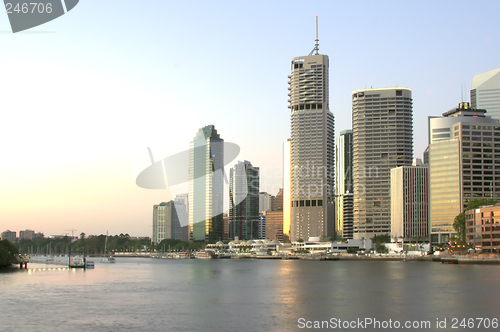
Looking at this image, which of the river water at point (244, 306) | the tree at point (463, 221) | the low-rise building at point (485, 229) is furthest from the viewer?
the tree at point (463, 221)

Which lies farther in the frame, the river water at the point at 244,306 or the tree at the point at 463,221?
the tree at the point at 463,221

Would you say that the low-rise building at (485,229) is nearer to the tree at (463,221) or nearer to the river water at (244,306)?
the tree at (463,221)

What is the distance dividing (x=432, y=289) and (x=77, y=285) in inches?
2195

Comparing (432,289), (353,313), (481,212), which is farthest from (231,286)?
(481,212)

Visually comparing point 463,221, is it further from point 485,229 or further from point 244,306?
point 244,306

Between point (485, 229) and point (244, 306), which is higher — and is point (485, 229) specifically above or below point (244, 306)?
above

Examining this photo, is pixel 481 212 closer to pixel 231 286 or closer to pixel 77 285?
pixel 231 286

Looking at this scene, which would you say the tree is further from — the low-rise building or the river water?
the river water


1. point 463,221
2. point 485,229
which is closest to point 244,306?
point 485,229

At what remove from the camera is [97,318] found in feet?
184

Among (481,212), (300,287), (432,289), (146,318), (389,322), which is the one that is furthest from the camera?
(481,212)

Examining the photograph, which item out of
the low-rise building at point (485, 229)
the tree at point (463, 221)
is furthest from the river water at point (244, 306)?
the tree at point (463, 221)

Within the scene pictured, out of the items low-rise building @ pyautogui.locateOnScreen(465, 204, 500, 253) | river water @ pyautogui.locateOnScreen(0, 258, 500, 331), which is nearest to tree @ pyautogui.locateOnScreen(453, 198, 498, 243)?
low-rise building @ pyautogui.locateOnScreen(465, 204, 500, 253)

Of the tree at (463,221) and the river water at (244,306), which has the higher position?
the tree at (463,221)
